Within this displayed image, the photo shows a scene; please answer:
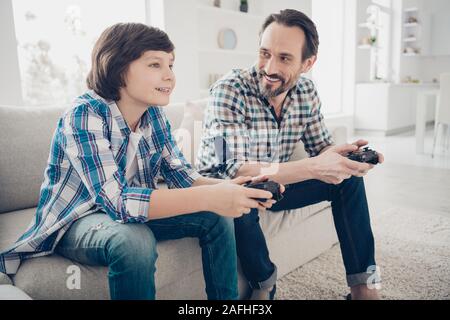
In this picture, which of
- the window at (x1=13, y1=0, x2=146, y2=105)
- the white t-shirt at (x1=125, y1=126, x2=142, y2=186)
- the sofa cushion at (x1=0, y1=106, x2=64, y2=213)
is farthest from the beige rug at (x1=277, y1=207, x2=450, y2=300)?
the window at (x1=13, y1=0, x2=146, y2=105)

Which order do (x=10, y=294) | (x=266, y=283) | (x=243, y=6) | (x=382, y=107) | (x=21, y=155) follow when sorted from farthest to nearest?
1. (x=382, y=107)
2. (x=243, y=6)
3. (x=21, y=155)
4. (x=266, y=283)
5. (x=10, y=294)

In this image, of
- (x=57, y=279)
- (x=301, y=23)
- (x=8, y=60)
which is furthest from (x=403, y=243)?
(x=8, y=60)

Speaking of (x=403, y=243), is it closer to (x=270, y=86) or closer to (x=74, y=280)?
(x=270, y=86)

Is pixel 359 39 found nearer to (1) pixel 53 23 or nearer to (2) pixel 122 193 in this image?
(1) pixel 53 23

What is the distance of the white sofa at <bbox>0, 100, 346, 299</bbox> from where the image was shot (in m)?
0.93

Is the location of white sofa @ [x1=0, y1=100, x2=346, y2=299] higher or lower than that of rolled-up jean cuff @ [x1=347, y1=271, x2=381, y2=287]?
higher

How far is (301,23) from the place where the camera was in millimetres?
1405

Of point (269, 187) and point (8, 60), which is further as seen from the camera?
point (8, 60)

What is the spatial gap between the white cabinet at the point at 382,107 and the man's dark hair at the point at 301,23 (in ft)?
15.0

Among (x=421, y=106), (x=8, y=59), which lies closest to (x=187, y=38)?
(x=8, y=59)

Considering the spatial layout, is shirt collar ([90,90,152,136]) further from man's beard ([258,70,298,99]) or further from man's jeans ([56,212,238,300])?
man's beard ([258,70,298,99])

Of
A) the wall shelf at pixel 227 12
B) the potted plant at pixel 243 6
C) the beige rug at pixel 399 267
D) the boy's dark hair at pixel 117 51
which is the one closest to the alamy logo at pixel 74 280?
the boy's dark hair at pixel 117 51

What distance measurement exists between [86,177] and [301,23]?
0.92 metres

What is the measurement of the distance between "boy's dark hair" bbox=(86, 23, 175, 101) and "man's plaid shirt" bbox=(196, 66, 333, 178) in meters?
0.37
